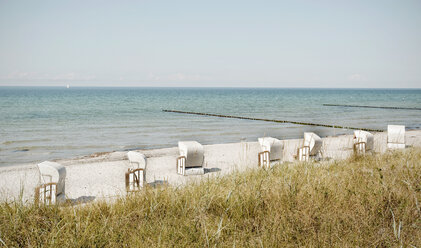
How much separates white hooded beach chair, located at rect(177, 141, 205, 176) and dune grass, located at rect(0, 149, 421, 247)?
18.6 ft

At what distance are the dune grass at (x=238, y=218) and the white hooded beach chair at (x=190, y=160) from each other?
5671 millimetres

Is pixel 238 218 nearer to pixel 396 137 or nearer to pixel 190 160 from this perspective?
pixel 190 160

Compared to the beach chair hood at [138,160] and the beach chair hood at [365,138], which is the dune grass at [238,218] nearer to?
the beach chair hood at [138,160]

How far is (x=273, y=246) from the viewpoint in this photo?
3.18 meters

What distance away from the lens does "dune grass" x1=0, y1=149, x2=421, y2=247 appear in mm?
3260

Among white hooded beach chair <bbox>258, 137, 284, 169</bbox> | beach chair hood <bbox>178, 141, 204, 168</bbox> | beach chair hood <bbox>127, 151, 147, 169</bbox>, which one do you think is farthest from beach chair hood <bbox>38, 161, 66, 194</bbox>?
white hooded beach chair <bbox>258, 137, 284, 169</bbox>

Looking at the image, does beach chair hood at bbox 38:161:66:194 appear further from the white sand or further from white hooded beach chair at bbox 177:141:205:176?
white hooded beach chair at bbox 177:141:205:176

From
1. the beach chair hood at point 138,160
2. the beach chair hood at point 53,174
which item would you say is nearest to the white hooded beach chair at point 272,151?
the beach chair hood at point 138,160

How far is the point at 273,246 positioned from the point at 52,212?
8.33 ft

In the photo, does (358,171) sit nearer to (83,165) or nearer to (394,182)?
(394,182)

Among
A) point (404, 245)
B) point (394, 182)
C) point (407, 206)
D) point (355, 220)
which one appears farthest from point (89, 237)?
point (394, 182)

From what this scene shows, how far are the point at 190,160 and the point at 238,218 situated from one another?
6917 mm

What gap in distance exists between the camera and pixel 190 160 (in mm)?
10734

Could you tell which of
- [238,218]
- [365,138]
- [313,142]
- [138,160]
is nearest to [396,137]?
[365,138]
